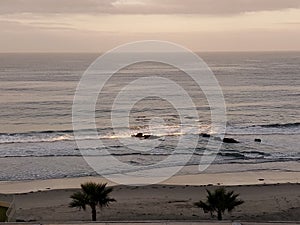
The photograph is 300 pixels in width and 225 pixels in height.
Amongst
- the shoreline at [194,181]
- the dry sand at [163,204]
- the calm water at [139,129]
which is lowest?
the dry sand at [163,204]

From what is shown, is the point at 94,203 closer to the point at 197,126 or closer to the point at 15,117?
the point at 197,126

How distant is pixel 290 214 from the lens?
22266 millimetres

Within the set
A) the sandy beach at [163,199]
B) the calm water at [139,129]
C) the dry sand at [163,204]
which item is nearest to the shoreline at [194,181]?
the sandy beach at [163,199]

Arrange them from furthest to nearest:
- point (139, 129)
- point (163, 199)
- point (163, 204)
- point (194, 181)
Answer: point (139, 129) < point (194, 181) < point (163, 199) < point (163, 204)

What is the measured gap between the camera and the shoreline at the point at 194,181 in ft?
93.7

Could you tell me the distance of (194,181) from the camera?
29.8 meters

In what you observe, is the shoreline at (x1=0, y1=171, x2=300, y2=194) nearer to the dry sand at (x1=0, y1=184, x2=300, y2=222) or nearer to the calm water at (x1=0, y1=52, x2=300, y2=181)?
the calm water at (x1=0, y1=52, x2=300, y2=181)

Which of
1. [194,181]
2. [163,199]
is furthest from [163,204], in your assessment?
[194,181]

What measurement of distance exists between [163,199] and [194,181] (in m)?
4.81

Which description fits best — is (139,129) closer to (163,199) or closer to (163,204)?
(163,199)

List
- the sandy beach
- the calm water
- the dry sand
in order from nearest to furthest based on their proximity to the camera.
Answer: the dry sand, the sandy beach, the calm water

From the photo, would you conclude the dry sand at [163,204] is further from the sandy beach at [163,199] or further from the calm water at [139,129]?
the calm water at [139,129]

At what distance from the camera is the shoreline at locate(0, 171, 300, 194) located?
28547 millimetres

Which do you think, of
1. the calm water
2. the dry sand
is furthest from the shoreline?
the dry sand
